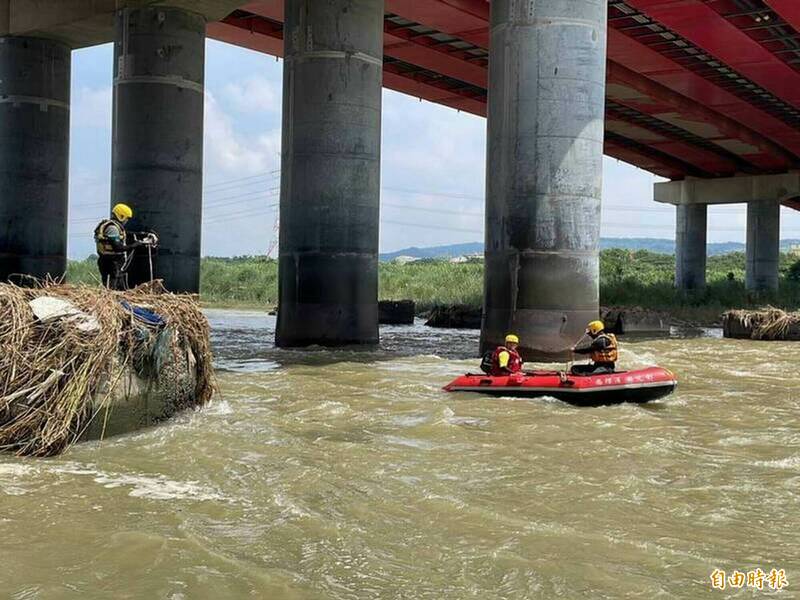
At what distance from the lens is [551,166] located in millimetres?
15117

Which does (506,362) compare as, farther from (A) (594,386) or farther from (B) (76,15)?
(B) (76,15)

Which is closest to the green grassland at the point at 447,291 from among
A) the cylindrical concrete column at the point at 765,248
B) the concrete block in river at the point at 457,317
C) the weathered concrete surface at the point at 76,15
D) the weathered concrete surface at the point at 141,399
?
the cylindrical concrete column at the point at 765,248

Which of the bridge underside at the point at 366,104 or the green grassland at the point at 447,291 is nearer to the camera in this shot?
the bridge underside at the point at 366,104

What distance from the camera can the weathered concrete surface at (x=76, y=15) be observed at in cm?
2031

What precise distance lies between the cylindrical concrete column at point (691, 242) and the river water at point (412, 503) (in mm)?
39905

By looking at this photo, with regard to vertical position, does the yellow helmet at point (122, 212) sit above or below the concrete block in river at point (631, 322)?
above

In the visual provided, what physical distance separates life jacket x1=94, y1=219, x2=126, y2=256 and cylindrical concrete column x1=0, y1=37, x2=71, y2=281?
1394 centimetres

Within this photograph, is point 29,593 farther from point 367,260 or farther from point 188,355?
point 367,260

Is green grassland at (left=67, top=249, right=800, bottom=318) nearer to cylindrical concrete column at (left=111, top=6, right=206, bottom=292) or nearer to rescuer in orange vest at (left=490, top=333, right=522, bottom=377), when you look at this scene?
cylindrical concrete column at (left=111, top=6, right=206, bottom=292)

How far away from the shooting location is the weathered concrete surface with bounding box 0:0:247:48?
20.3m

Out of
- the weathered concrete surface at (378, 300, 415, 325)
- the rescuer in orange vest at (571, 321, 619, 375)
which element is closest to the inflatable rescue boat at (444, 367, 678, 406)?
the rescuer in orange vest at (571, 321, 619, 375)

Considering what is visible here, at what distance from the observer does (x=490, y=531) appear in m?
5.79

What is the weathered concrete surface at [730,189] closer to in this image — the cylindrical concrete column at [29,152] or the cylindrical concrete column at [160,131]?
the cylindrical concrete column at [160,131]

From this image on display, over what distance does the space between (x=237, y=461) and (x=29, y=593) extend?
3.19m
